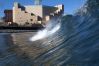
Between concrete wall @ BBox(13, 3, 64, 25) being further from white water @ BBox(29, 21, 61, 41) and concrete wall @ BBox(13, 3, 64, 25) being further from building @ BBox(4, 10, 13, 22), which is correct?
white water @ BBox(29, 21, 61, 41)

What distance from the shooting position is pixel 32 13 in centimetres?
13325

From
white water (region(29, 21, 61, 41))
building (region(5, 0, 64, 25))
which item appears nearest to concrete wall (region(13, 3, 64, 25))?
building (region(5, 0, 64, 25))

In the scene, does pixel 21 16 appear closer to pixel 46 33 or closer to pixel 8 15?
pixel 8 15

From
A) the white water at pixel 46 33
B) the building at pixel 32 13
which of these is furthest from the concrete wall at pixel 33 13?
the white water at pixel 46 33

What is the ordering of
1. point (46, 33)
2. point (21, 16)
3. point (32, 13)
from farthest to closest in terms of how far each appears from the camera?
point (32, 13) → point (21, 16) → point (46, 33)

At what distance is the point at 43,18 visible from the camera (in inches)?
5143

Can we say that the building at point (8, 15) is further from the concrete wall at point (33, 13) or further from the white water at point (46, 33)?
the white water at point (46, 33)

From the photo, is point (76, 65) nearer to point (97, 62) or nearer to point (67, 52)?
point (97, 62)

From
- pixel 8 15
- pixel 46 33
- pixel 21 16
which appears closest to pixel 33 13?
pixel 21 16

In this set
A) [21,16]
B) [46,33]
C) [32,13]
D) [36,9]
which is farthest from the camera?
[36,9]

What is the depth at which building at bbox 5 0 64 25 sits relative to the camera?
125000 millimetres

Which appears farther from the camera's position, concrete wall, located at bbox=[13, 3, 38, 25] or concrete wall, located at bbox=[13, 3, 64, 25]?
concrete wall, located at bbox=[13, 3, 38, 25]

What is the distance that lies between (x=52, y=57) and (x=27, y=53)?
1.79 metres

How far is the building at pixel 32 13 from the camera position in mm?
125000
